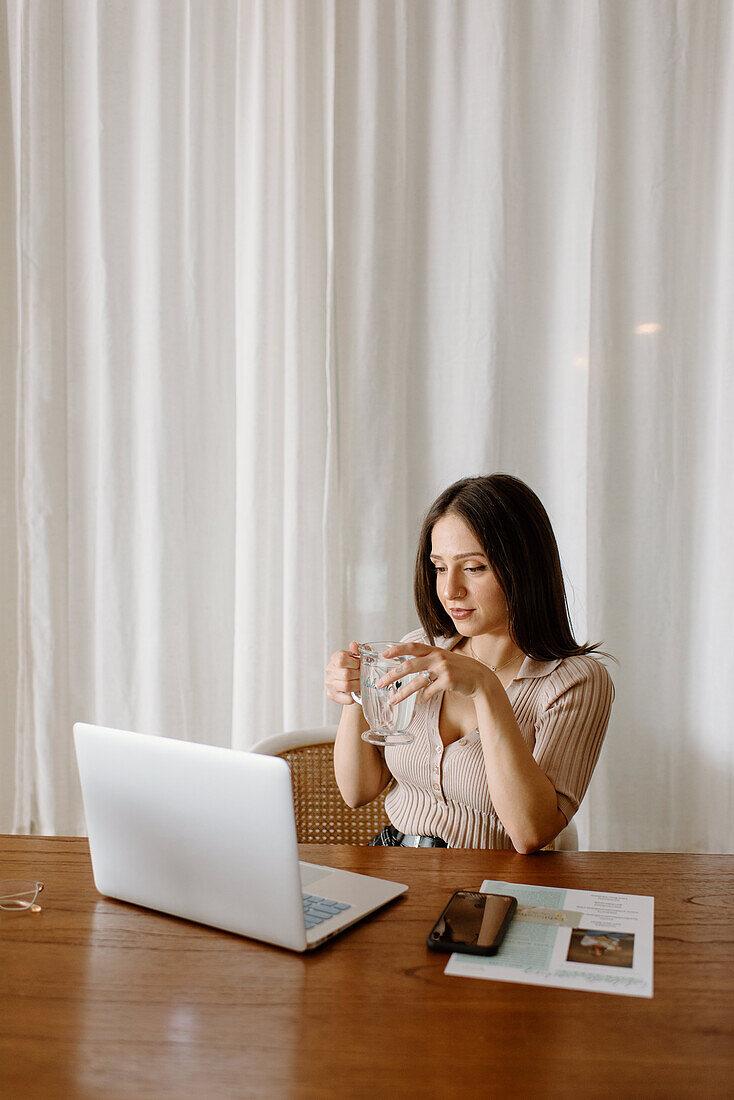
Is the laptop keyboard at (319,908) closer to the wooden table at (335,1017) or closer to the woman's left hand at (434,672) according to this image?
the wooden table at (335,1017)

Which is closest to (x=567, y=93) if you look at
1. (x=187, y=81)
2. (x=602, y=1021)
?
(x=187, y=81)

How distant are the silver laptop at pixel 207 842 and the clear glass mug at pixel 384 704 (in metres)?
0.19

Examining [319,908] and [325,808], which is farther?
[325,808]

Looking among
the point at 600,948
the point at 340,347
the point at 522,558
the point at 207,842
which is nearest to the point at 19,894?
the point at 207,842

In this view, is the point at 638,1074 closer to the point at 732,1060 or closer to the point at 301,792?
the point at 732,1060

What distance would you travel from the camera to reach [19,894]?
121 cm

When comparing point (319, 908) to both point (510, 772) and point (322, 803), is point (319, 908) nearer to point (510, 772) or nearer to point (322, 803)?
point (510, 772)

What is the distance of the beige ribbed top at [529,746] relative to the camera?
1571 mm

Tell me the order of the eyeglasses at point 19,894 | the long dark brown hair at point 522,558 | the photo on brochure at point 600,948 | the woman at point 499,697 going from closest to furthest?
the photo on brochure at point 600,948, the eyeglasses at point 19,894, the woman at point 499,697, the long dark brown hair at point 522,558

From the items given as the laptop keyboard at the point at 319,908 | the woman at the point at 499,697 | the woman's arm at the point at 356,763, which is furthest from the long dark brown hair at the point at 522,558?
the laptop keyboard at the point at 319,908

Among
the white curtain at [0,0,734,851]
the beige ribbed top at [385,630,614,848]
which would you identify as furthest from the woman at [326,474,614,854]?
the white curtain at [0,0,734,851]

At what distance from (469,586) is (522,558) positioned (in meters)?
0.11

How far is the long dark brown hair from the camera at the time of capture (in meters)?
1.65

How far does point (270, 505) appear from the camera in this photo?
2.68 metres
